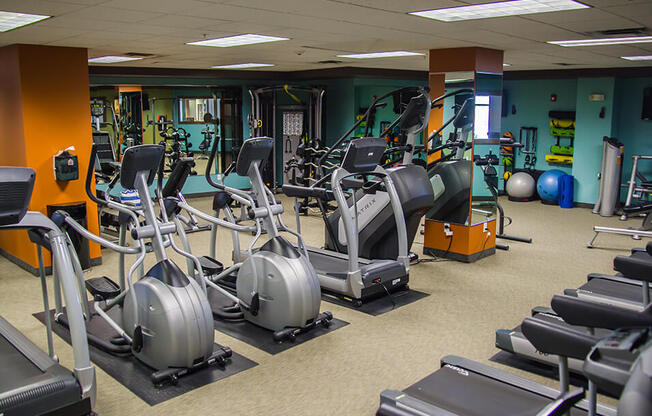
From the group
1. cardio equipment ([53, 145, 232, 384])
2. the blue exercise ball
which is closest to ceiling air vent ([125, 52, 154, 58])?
cardio equipment ([53, 145, 232, 384])

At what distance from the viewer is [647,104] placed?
959 centimetres

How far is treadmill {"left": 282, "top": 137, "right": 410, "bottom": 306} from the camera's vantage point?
497 centimetres

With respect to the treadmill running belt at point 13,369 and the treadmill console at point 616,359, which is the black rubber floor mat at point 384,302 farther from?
the treadmill console at point 616,359

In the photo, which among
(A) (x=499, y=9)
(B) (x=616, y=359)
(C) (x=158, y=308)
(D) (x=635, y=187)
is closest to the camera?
(B) (x=616, y=359)

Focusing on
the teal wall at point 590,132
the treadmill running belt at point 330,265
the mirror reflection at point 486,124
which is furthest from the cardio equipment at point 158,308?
the teal wall at point 590,132

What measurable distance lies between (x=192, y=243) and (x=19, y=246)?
2.02 metres

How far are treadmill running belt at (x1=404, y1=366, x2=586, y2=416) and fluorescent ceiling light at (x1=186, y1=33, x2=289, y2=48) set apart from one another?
359cm

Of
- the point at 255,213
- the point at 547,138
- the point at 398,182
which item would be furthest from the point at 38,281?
the point at 547,138

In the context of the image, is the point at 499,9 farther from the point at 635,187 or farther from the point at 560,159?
the point at 560,159

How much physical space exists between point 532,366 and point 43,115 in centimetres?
515

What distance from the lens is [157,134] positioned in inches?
416

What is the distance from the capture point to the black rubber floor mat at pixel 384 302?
197 inches

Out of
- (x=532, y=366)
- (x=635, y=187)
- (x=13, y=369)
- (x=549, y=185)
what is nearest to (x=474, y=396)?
(x=532, y=366)

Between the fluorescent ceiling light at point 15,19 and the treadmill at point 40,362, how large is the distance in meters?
1.74
